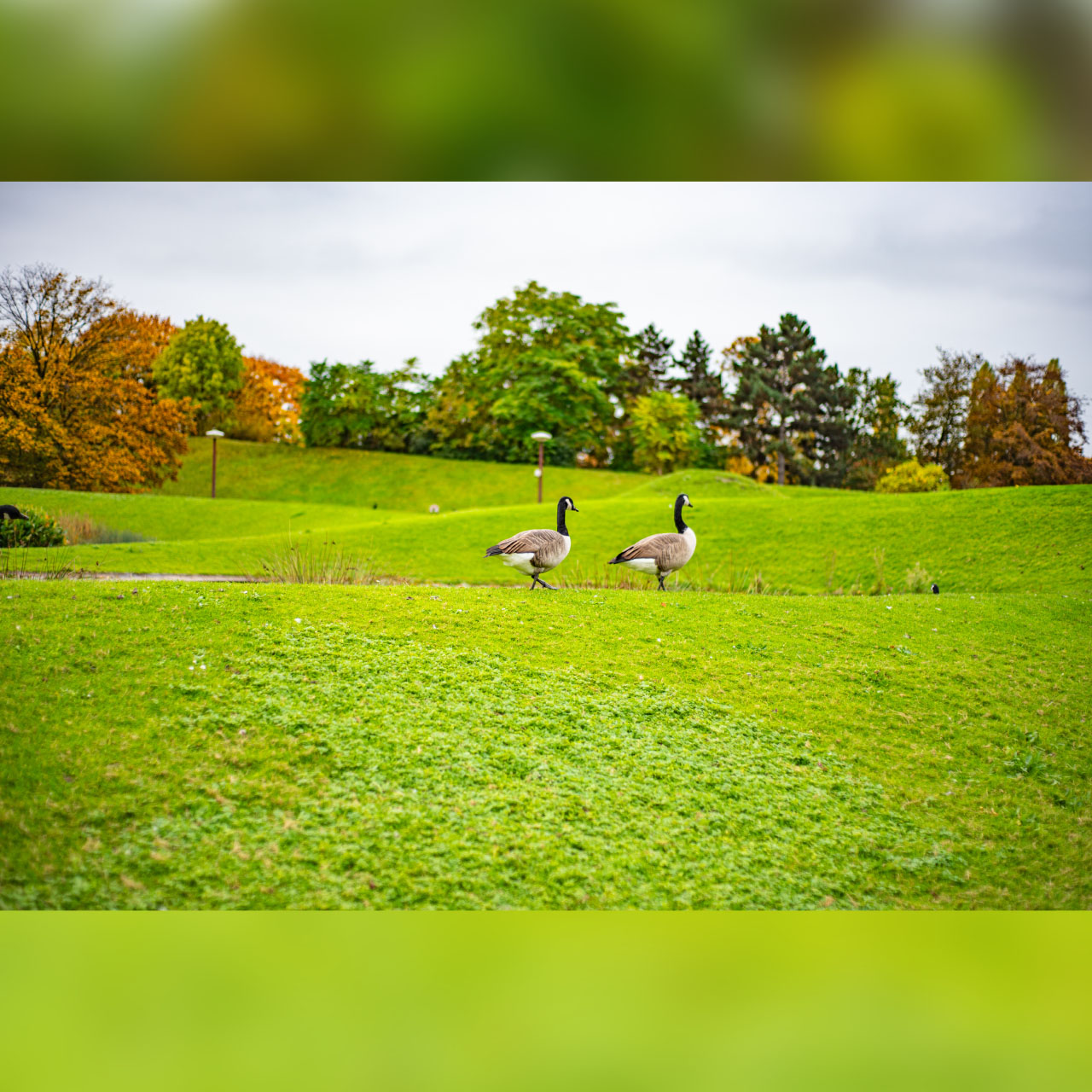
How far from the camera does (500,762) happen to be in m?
3.07

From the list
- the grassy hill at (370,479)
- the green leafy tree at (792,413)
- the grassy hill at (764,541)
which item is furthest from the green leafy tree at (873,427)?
the grassy hill at (764,541)

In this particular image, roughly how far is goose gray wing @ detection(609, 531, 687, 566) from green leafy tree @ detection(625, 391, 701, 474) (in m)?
17.8

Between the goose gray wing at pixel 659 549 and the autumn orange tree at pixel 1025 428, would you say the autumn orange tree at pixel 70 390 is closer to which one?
the goose gray wing at pixel 659 549

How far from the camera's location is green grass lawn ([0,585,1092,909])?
8.16 ft

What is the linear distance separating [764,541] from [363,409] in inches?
649

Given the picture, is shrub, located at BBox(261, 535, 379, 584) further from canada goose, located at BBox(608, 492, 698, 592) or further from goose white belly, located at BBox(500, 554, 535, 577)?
canada goose, located at BBox(608, 492, 698, 592)

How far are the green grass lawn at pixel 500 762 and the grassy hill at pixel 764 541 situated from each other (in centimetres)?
302

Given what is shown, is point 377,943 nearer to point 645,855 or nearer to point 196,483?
point 645,855

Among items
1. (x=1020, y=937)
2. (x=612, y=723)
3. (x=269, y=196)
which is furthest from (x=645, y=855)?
(x=269, y=196)

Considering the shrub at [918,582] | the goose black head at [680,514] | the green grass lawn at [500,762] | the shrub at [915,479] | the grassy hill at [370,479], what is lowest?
the green grass lawn at [500,762]

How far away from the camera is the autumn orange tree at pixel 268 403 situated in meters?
23.9

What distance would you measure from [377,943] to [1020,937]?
2004 mm

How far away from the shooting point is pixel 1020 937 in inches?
96.1

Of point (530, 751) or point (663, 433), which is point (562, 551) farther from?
point (663, 433)
